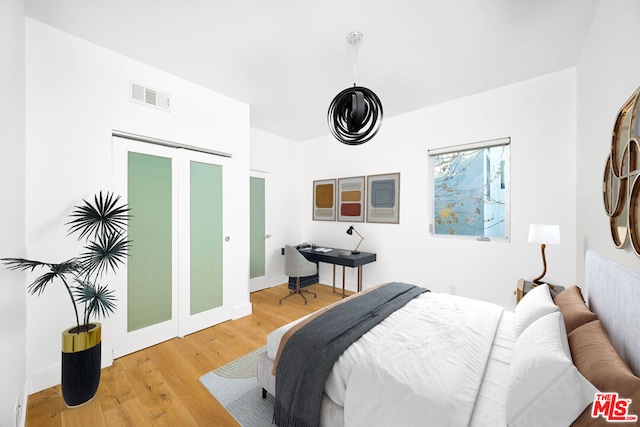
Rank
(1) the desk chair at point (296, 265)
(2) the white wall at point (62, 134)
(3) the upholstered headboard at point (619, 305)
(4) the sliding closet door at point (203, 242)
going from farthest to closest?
(1) the desk chair at point (296, 265), (4) the sliding closet door at point (203, 242), (2) the white wall at point (62, 134), (3) the upholstered headboard at point (619, 305)

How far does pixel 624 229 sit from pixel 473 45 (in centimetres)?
187

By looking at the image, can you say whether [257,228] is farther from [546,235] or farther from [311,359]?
[546,235]

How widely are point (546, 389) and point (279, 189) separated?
4369mm

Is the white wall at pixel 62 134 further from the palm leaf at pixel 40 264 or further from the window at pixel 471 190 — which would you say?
the window at pixel 471 190

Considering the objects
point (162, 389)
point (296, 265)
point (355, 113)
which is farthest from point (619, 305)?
point (296, 265)

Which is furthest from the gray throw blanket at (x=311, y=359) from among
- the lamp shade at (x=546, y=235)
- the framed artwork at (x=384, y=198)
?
the framed artwork at (x=384, y=198)

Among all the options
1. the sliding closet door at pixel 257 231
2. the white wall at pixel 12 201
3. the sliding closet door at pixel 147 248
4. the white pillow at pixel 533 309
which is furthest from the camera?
the sliding closet door at pixel 257 231

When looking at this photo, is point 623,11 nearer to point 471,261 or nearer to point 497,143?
point 497,143

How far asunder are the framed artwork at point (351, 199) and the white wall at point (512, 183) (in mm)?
148

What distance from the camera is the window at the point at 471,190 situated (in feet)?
10.3

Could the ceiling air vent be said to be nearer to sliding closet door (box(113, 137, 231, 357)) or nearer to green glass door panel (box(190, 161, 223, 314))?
sliding closet door (box(113, 137, 231, 357))

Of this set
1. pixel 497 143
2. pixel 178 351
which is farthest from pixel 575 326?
pixel 178 351

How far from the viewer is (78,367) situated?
5.84 feet

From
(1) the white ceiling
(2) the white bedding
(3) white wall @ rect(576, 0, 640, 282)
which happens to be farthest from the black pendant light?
(2) the white bedding
